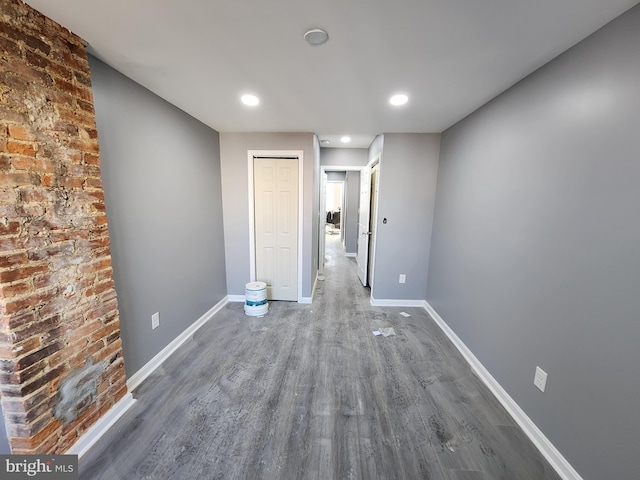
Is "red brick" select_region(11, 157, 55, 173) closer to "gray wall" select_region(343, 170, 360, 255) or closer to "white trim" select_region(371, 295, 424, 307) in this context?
"white trim" select_region(371, 295, 424, 307)

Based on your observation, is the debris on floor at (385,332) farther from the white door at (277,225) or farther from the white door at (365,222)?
the white door at (365,222)

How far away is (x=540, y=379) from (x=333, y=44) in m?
2.34

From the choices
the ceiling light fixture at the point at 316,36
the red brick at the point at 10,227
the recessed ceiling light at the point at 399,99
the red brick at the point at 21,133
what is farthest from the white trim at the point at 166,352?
the recessed ceiling light at the point at 399,99

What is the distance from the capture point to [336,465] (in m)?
1.33

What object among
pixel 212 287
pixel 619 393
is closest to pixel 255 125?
pixel 212 287

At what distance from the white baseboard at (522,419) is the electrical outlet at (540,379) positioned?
248 millimetres

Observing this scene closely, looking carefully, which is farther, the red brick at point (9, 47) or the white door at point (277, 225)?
the white door at point (277, 225)

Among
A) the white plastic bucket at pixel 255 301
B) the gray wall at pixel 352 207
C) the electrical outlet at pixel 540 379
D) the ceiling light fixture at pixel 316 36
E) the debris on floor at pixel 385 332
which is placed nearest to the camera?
the ceiling light fixture at pixel 316 36

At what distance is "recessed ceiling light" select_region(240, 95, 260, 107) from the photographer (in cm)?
204

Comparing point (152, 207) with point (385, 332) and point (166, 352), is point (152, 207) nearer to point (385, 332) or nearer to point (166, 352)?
point (166, 352)

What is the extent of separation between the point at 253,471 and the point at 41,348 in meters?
1.24

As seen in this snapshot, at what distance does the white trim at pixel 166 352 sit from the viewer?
6.11ft

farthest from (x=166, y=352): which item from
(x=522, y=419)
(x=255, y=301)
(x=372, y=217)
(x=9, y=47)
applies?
(x=372, y=217)

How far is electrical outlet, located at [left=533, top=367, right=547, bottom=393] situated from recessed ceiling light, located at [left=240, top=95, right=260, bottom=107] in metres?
2.83
